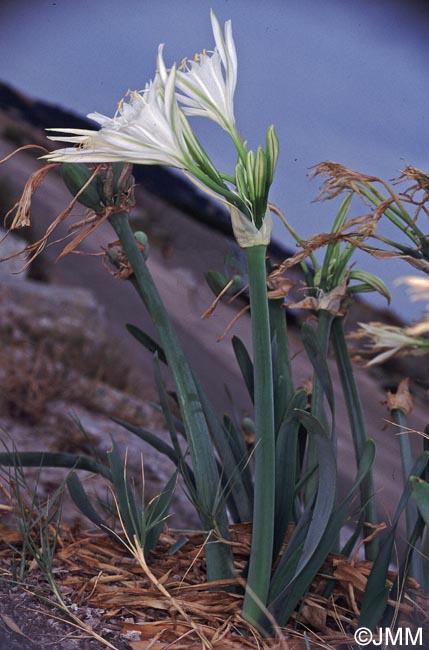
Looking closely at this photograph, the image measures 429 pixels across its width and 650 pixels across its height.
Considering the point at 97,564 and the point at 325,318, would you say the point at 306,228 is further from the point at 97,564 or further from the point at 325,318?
the point at 97,564

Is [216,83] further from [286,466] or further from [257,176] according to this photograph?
[286,466]

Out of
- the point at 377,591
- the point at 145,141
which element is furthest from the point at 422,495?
the point at 145,141

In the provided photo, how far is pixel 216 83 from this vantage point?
27 centimetres

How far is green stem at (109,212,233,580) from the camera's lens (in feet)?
0.96

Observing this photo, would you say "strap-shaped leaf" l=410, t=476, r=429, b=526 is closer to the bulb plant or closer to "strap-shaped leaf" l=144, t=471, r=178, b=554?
the bulb plant

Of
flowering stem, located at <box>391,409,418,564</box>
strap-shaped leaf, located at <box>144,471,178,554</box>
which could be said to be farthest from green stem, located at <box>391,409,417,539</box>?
strap-shaped leaf, located at <box>144,471,178,554</box>

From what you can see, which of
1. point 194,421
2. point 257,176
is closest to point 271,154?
point 257,176

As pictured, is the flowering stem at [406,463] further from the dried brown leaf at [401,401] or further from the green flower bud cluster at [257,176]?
the green flower bud cluster at [257,176]

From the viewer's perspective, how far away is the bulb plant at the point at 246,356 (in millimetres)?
Result: 244

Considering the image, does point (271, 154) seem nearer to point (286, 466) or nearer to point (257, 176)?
point (257, 176)

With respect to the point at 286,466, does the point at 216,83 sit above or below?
above

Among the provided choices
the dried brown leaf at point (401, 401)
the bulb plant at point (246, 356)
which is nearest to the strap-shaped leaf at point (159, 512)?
the bulb plant at point (246, 356)

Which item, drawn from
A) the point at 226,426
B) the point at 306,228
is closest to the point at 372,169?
the point at 306,228

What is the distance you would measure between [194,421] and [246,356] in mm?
42
